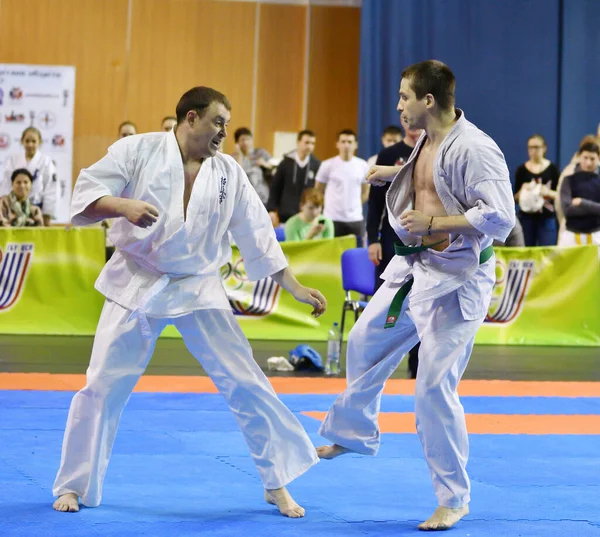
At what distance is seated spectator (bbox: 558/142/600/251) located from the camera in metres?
9.75

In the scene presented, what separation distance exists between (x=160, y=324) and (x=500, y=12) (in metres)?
11.6

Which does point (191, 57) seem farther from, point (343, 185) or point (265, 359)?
point (265, 359)

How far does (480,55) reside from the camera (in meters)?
14.2

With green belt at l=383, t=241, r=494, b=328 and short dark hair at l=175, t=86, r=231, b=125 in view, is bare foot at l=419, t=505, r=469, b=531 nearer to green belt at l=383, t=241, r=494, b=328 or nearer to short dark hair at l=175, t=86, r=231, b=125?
green belt at l=383, t=241, r=494, b=328

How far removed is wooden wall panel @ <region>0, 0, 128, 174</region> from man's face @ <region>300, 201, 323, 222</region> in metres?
5.33

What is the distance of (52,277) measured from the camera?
30.4 feet

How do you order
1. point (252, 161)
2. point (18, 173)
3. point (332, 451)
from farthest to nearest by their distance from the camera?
point (252, 161) < point (18, 173) < point (332, 451)

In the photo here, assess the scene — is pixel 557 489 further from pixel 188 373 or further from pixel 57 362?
pixel 57 362

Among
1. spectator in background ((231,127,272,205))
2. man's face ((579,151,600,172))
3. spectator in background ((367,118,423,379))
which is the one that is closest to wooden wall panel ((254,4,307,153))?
spectator in background ((231,127,272,205))

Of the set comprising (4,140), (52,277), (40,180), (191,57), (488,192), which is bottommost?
(52,277)

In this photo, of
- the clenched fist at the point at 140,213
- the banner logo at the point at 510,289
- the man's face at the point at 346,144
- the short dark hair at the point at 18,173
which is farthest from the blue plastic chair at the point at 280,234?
the clenched fist at the point at 140,213

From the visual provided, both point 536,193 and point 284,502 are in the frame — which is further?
point 536,193

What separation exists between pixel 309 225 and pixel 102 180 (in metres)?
6.03

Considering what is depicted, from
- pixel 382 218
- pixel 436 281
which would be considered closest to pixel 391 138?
pixel 382 218
